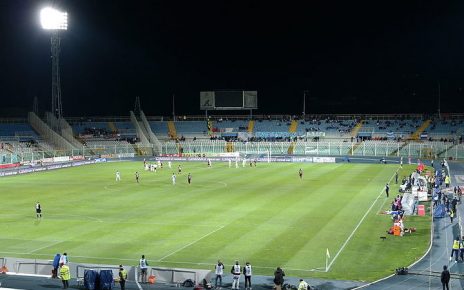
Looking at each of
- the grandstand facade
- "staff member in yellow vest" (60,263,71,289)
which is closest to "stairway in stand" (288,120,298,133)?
the grandstand facade

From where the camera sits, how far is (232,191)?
50125 millimetres

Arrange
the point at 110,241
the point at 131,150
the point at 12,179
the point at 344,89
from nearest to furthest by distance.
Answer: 1. the point at 110,241
2. the point at 12,179
3. the point at 131,150
4. the point at 344,89

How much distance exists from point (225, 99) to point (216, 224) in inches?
2909

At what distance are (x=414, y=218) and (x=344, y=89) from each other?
10141cm

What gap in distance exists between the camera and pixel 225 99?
107812 mm

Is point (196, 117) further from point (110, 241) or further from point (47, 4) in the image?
point (110, 241)

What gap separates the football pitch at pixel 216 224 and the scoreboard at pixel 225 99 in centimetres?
4844

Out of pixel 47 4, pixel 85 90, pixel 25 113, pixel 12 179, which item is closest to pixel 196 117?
pixel 85 90

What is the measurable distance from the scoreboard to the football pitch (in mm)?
48443

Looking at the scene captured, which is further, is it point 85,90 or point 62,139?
point 85,90

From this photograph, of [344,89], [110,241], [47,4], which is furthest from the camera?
[344,89]

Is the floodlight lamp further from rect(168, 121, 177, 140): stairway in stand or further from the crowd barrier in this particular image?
the crowd barrier

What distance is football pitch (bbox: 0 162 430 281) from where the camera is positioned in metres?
27.1

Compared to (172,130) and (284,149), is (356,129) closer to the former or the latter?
(284,149)
